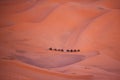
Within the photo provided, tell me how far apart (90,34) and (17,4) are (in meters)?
0.88

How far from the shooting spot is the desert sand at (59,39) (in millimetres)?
2088

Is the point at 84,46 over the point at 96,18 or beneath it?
beneath

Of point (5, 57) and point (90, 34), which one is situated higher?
point (90, 34)

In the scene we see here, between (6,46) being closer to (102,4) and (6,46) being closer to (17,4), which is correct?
(17,4)

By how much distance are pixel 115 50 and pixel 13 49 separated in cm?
107

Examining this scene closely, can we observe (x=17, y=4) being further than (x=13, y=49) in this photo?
Yes

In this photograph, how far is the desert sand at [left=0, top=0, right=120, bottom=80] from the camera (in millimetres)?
2088

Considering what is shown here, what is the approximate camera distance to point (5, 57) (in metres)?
2.14

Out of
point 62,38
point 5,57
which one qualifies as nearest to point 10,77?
point 5,57

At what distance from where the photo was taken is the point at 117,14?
87.9 inches

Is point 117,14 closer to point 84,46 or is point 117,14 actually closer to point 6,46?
point 84,46

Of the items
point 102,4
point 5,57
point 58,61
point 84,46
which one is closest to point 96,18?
point 102,4

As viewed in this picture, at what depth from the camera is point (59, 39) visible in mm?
2180

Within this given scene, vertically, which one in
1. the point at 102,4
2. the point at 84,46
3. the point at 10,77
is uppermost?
the point at 102,4
